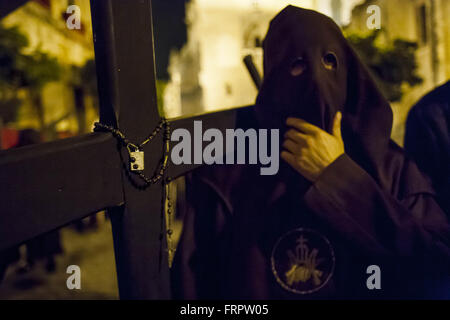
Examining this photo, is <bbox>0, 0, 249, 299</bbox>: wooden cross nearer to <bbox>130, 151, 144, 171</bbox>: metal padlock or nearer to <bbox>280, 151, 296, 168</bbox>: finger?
<bbox>130, 151, 144, 171</bbox>: metal padlock

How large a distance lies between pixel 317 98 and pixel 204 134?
462mm

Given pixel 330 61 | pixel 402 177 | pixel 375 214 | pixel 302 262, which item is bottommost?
pixel 302 262

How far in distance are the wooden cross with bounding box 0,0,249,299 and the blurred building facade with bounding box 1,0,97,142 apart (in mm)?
9738

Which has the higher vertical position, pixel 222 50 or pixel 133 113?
pixel 222 50

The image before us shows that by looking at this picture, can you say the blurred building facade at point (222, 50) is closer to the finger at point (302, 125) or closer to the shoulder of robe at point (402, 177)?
the finger at point (302, 125)

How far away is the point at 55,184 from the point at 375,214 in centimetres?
115

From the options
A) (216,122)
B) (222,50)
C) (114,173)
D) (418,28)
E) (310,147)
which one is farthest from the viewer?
(222,50)

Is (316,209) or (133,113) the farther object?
(316,209)

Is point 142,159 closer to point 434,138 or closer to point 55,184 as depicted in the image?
point 55,184

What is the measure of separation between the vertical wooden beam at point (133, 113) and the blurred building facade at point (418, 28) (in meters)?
1.09

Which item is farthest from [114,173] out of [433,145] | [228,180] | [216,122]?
[433,145]

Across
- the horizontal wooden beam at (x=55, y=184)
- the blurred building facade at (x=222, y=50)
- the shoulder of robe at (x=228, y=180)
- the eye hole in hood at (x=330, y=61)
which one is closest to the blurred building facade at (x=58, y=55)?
the blurred building facade at (x=222, y=50)

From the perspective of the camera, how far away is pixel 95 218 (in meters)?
6.65

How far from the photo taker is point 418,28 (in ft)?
9.34
